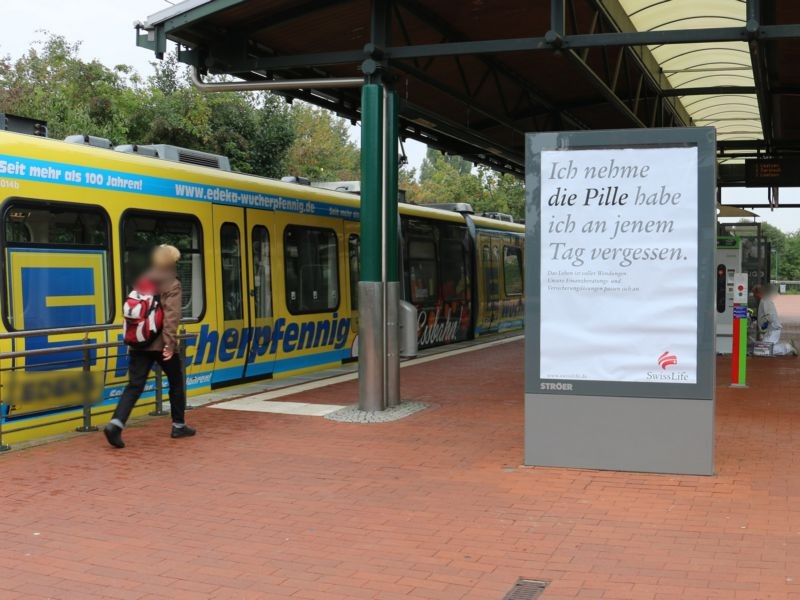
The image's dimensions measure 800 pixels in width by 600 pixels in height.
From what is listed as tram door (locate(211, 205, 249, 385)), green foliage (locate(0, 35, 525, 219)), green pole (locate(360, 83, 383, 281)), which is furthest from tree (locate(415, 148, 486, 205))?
green pole (locate(360, 83, 383, 281))

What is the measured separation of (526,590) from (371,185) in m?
5.98

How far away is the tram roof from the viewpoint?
9680mm

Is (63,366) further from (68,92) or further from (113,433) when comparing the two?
(68,92)

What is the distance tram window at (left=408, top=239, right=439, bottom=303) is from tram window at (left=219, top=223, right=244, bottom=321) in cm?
564

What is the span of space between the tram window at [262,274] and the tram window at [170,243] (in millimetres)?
1140

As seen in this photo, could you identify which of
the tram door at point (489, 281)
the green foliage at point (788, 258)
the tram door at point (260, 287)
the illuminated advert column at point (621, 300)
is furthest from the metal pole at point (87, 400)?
the green foliage at point (788, 258)

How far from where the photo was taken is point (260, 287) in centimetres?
1188

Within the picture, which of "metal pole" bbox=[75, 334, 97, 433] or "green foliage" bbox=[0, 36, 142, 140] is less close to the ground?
"green foliage" bbox=[0, 36, 142, 140]

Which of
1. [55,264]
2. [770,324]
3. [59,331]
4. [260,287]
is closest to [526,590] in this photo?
[59,331]

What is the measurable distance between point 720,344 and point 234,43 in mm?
10307

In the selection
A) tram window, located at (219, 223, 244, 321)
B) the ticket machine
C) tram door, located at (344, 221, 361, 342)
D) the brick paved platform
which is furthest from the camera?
the ticket machine

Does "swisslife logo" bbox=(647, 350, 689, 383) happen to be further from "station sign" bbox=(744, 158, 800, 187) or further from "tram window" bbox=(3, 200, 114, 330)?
"station sign" bbox=(744, 158, 800, 187)

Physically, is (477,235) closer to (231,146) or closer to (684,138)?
(231,146)

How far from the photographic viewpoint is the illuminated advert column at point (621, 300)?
273 inches
